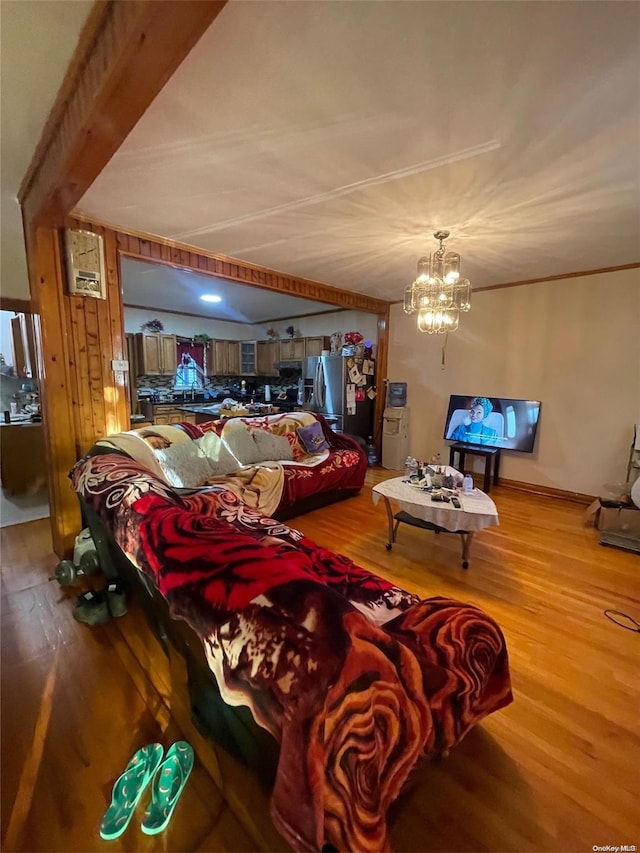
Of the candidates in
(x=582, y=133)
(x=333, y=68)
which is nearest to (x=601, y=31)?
(x=582, y=133)

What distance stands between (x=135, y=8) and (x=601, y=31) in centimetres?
147

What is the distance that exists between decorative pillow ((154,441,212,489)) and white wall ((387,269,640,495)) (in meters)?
3.44

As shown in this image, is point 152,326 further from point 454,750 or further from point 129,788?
point 454,750

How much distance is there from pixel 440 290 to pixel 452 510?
1.70 meters

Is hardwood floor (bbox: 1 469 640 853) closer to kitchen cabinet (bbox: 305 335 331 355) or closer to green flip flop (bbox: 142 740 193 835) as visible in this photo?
green flip flop (bbox: 142 740 193 835)

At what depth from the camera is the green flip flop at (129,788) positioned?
3.53ft

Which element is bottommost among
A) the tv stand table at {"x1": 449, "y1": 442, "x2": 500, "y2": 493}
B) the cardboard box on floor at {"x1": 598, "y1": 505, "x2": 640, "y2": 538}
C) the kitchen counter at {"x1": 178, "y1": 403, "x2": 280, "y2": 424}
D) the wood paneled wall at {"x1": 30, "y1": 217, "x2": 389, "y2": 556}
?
the cardboard box on floor at {"x1": 598, "y1": 505, "x2": 640, "y2": 538}

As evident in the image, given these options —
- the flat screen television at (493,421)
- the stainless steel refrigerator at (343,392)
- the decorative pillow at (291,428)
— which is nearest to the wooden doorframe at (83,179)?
the decorative pillow at (291,428)

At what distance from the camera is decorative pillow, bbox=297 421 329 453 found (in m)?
4.03

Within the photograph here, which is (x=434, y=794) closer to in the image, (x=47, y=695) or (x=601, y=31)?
(x=47, y=695)

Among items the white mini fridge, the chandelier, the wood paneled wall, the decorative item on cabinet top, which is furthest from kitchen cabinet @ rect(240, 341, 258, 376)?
the chandelier

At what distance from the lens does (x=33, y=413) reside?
15.9 ft

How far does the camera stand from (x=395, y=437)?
17.3ft

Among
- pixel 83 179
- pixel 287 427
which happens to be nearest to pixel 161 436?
pixel 287 427
